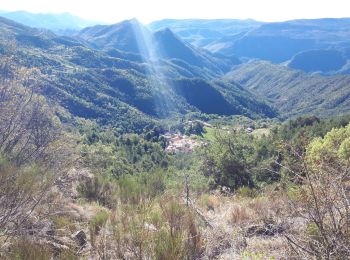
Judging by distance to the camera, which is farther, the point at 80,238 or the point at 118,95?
the point at 118,95

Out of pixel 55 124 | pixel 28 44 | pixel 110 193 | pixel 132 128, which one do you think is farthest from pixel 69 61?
pixel 110 193

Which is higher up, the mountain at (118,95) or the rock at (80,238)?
the rock at (80,238)

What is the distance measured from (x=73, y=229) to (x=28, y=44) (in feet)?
679

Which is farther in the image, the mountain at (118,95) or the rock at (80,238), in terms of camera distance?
the mountain at (118,95)

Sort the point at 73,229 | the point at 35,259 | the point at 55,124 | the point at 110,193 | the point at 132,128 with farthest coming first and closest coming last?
the point at 132,128 → the point at 55,124 → the point at 110,193 → the point at 73,229 → the point at 35,259

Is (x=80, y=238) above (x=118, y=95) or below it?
above

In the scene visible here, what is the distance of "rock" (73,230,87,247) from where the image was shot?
4.75 m

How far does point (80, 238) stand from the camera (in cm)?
484

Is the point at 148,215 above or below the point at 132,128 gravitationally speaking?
above

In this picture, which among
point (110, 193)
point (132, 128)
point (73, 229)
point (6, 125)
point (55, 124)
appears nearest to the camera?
point (73, 229)

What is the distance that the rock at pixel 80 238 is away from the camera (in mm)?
4750

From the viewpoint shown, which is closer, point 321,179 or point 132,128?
point 321,179

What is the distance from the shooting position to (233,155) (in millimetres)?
19281

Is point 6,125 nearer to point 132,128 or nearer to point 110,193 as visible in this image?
point 110,193
